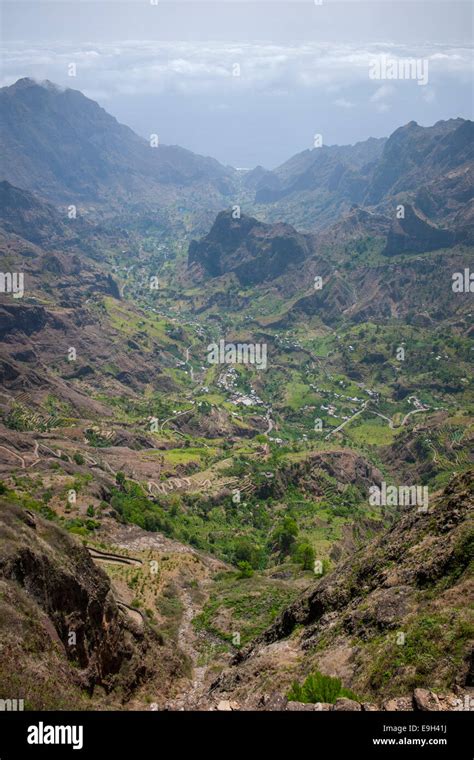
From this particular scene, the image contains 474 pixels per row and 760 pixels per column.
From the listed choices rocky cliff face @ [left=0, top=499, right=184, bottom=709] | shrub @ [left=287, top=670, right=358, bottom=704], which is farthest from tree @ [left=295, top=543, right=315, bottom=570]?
shrub @ [left=287, top=670, right=358, bottom=704]

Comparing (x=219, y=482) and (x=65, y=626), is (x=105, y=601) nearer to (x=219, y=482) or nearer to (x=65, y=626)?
(x=65, y=626)

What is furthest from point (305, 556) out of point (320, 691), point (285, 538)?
point (320, 691)

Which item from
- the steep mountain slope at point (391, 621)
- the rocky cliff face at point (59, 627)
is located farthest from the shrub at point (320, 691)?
the rocky cliff face at point (59, 627)

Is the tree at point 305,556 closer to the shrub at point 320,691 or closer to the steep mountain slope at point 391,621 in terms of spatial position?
the steep mountain slope at point 391,621

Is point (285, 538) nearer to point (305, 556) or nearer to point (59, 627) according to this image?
point (305, 556)

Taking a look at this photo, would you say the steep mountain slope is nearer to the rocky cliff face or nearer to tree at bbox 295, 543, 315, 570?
the rocky cliff face
